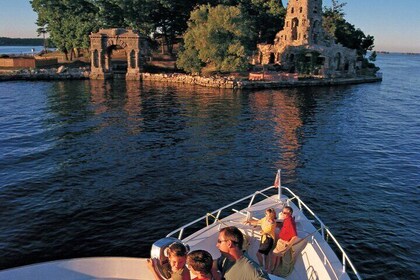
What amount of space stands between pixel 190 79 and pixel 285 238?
66.7 meters

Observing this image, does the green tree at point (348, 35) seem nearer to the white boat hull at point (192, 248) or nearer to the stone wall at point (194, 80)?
the stone wall at point (194, 80)

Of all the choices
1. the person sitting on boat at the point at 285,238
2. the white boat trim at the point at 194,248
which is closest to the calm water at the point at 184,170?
the white boat trim at the point at 194,248

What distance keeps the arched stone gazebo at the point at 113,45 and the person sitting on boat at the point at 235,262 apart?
252 ft

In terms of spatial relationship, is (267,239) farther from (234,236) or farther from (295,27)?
(295,27)

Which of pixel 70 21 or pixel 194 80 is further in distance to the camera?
pixel 70 21

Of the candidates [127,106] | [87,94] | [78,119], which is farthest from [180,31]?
[78,119]

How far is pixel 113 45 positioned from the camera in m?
82.1

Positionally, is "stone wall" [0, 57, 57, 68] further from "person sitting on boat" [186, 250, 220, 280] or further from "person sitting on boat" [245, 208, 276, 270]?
"person sitting on boat" [186, 250, 220, 280]

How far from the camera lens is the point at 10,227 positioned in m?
18.7

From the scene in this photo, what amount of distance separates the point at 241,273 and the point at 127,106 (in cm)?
4653

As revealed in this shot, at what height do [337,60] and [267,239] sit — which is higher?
[337,60]

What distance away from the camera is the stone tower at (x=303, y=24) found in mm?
84438

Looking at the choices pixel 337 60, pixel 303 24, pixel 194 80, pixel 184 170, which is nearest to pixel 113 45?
Result: pixel 194 80

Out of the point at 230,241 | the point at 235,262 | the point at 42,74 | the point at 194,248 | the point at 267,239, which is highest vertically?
the point at 42,74
